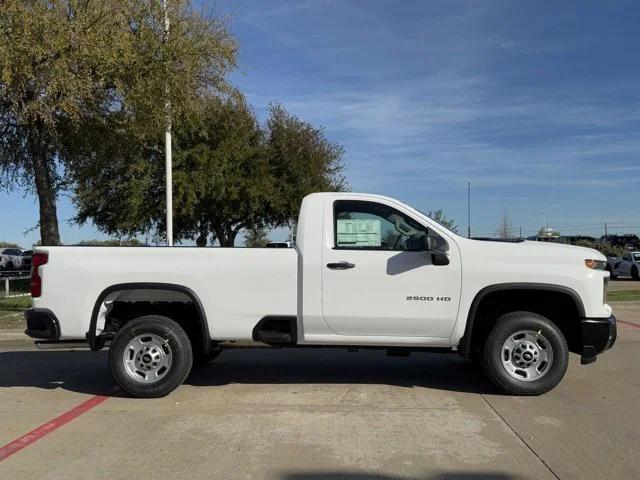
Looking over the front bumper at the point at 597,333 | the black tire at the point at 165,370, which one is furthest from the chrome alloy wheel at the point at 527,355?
the black tire at the point at 165,370

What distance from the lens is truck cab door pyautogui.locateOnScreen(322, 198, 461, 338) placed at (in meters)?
6.54

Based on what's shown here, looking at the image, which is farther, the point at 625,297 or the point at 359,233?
the point at 625,297

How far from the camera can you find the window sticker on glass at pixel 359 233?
6711 millimetres

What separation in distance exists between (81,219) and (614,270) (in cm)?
2401

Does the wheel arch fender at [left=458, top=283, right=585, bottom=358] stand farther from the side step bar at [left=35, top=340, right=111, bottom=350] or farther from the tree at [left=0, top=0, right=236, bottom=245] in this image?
the tree at [left=0, top=0, right=236, bottom=245]

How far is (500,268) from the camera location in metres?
6.48

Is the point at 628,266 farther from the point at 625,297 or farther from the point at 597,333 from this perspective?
the point at 597,333

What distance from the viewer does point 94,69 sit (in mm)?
12320

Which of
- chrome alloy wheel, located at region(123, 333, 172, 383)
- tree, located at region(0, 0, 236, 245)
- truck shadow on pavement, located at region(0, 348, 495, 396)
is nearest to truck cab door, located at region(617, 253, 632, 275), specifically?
tree, located at region(0, 0, 236, 245)

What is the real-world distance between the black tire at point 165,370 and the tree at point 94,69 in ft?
20.8

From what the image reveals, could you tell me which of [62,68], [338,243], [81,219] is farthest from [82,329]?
[81,219]

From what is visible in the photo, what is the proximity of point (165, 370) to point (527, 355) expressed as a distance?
3808mm

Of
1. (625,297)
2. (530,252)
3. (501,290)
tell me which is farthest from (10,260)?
(530,252)

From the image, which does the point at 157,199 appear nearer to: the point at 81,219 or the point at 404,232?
the point at 81,219
